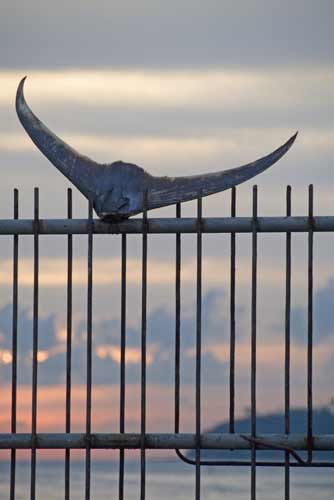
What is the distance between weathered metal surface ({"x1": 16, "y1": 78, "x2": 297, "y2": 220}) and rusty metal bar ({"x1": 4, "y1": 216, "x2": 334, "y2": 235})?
13 cm

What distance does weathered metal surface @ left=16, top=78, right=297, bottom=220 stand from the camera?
43.3 feet

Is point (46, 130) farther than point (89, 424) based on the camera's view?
Yes

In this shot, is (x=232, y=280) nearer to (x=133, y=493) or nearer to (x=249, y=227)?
(x=249, y=227)

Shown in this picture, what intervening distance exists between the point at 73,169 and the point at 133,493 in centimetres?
5596

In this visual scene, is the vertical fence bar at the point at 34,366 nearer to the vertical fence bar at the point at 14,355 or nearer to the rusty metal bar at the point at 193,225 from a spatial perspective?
the vertical fence bar at the point at 14,355

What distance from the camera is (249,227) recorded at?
12.9 meters

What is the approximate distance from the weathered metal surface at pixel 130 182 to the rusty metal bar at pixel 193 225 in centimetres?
13

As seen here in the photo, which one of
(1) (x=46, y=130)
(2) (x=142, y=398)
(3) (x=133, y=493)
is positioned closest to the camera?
(2) (x=142, y=398)

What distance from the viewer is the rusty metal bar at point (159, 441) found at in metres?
12.9

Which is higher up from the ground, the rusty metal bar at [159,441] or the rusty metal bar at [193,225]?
the rusty metal bar at [193,225]

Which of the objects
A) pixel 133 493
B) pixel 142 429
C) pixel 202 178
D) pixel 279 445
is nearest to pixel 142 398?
pixel 142 429

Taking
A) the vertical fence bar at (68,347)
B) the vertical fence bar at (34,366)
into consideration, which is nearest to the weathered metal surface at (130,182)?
the vertical fence bar at (68,347)

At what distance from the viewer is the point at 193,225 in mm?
12945

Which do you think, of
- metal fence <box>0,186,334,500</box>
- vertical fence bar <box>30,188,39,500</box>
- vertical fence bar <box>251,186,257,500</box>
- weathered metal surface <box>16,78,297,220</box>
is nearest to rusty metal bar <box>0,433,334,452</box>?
metal fence <box>0,186,334,500</box>
